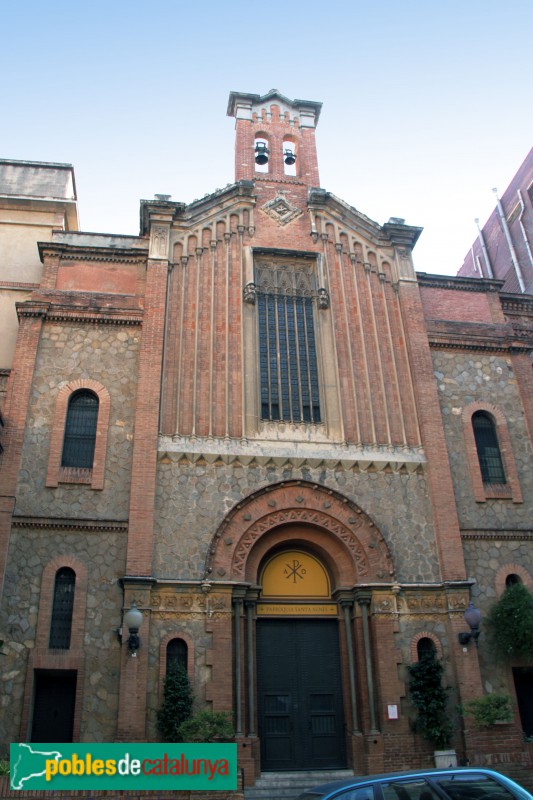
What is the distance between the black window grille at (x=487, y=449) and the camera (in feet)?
69.4

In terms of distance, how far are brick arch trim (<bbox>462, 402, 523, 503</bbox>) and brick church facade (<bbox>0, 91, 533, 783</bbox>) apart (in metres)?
0.06

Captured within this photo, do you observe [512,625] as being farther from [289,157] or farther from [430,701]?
[289,157]

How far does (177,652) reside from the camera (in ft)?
56.5

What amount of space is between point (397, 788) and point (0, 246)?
22.6 m

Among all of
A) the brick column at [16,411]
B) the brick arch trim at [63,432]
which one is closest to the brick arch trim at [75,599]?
the brick column at [16,411]

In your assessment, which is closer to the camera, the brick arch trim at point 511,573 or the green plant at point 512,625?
the green plant at point 512,625

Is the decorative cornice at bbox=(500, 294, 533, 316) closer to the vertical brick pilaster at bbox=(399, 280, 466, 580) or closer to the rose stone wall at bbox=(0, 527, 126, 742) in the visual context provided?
the vertical brick pilaster at bbox=(399, 280, 466, 580)

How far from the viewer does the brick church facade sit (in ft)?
56.1

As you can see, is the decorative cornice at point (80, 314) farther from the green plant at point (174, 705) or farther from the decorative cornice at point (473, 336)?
the green plant at point (174, 705)

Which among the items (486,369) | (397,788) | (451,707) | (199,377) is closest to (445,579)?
(451,707)

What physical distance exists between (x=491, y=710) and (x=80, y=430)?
12.6 metres

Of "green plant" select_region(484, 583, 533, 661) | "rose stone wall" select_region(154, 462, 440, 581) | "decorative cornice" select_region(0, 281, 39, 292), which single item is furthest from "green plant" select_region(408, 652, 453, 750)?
"decorative cornice" select_region(0, 281, 39, 292)

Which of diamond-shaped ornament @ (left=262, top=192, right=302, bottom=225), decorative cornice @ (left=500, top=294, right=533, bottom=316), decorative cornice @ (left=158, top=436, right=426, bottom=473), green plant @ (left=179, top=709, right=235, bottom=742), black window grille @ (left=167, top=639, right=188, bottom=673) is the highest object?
diamond-shaped ornament @ (left=262, top=192, right=302, bottom=225)

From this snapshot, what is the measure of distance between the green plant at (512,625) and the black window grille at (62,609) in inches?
419
